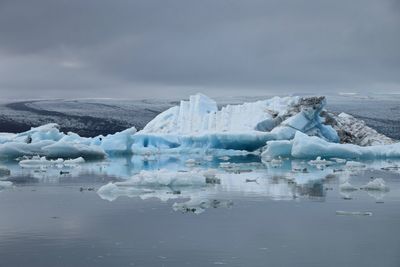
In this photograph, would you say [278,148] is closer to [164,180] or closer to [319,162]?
→ [319,162]

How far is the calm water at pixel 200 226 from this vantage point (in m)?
7.11

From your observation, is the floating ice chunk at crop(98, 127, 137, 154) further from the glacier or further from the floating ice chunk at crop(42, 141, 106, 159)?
the floating ice chunk at crop(42, 141, 106, 159)

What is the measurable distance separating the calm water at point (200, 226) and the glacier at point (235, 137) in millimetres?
10454

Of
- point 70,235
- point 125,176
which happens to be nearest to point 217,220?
point 70,235

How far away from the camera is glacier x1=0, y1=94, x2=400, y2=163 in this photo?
25.0 m

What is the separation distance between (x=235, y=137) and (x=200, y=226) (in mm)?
18024

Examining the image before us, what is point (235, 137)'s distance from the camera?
26.9 meters

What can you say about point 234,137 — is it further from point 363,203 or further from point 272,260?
point 272,260

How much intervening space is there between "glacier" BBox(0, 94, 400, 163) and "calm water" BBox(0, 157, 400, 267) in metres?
10.5

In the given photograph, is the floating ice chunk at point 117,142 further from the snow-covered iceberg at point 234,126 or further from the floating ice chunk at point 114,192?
the floating ice chunk at point 114,192

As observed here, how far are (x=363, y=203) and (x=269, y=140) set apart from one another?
1550 centimetres

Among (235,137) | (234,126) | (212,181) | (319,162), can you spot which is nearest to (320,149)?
(319,162)

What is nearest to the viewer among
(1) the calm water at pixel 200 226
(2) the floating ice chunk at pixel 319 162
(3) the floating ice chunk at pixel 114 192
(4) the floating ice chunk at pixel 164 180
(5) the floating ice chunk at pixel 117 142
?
(1) the calm water at pixel 200 226

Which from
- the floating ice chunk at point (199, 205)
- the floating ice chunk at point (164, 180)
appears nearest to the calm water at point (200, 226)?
the floating ice chunk at point (199, 205)
